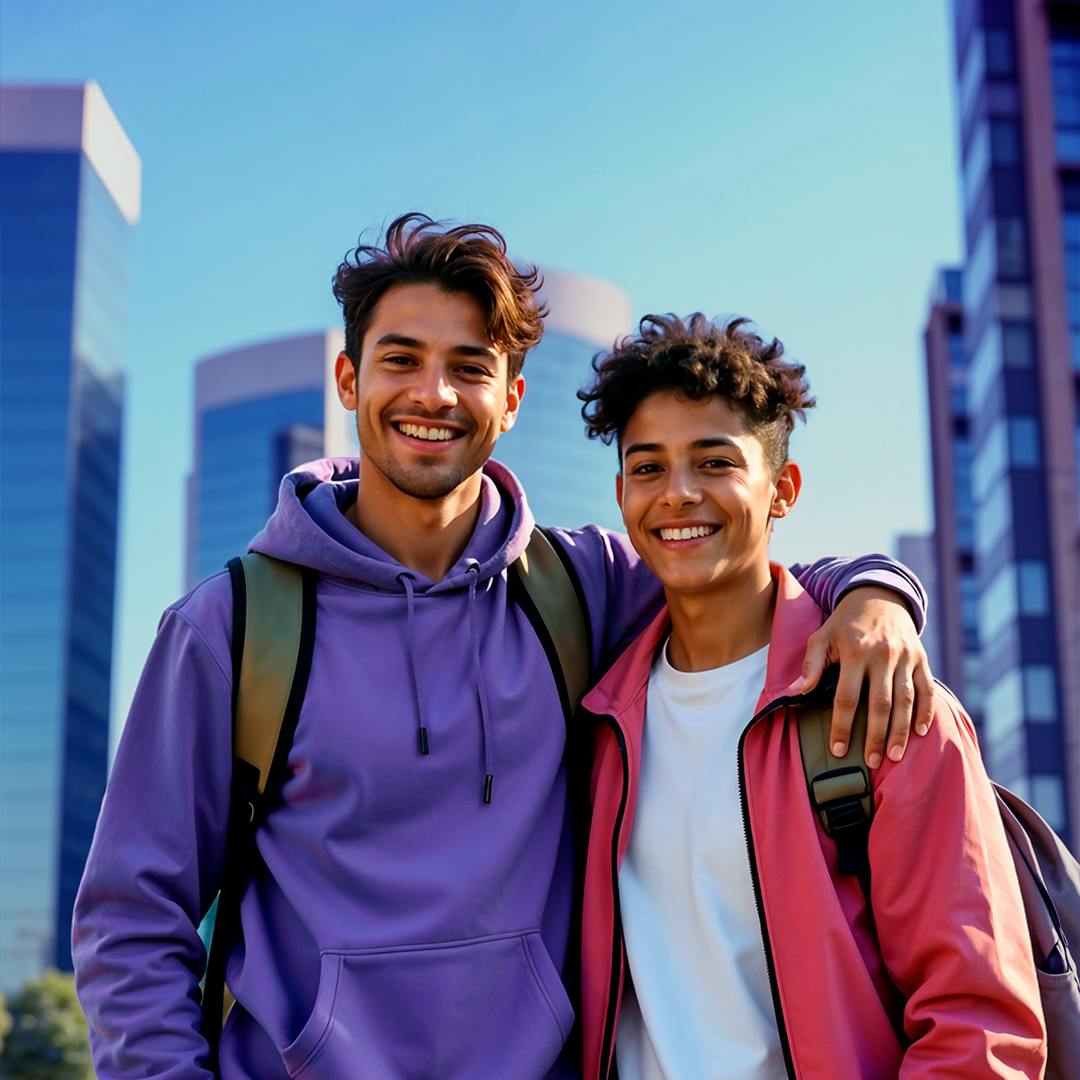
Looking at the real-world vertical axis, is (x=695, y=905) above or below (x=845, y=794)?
below

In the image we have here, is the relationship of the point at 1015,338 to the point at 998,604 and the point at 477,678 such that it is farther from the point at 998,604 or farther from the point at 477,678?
the point at 477,678

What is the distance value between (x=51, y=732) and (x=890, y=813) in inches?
4116

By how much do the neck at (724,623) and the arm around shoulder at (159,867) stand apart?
4.15 feet

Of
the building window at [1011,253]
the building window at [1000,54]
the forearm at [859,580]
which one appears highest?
the building window at [1000,54]

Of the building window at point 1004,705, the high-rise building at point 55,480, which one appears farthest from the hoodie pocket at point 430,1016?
the high-rise building at point 55,480

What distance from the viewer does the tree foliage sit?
53.6 m

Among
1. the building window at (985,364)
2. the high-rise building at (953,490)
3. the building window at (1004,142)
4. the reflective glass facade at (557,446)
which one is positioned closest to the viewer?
the building window at (985,364)

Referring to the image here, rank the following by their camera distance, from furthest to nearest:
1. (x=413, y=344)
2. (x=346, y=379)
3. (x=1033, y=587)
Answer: (x=1033, y=587)
(x=346, y=379)
(x=413, y=344)

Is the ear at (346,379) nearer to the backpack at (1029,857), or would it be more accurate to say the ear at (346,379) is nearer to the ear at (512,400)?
the ear at (512,400)

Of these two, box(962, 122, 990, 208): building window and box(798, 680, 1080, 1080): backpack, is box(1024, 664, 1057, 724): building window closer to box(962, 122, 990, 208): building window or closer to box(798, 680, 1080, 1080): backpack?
box(962, 122, 990, 208): building window

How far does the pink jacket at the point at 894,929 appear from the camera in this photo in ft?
10.6

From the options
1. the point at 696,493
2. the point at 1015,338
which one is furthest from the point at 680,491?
the point at 1015,338

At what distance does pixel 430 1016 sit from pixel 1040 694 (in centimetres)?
4242

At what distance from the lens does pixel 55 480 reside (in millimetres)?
107875
